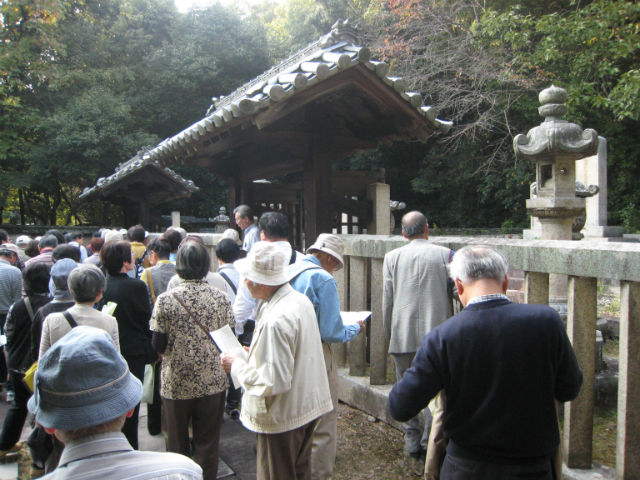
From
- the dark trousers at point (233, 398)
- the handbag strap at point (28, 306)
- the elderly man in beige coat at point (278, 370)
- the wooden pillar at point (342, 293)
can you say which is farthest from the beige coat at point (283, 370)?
the dark trousers at point (233, 398)

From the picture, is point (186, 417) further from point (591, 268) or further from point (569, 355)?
point (591, 268)

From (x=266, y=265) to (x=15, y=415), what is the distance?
3149 mm

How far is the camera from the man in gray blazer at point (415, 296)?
12.0 feet

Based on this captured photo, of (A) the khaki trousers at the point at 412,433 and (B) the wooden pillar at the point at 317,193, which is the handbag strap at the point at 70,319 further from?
(B) the wooden pillar at the point at 317,193

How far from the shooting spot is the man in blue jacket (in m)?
3.21

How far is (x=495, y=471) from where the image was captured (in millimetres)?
1902

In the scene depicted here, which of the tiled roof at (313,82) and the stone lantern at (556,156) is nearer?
the tiled roof at (313,82)

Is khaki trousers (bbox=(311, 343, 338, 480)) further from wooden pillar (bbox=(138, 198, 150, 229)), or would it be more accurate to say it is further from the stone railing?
wooden pillar (bbox=(138, 198, 150, 229))

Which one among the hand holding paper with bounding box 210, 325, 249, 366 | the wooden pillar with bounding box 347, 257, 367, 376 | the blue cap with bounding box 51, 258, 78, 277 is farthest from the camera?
the wooden pillar with bounding box 347, 257, 367, 376

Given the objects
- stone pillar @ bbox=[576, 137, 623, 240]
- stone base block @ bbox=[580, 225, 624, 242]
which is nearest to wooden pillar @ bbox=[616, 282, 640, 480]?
stone pillar @ bbox=[576, 137, 623, 240]

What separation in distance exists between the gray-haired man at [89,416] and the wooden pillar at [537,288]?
2716mm

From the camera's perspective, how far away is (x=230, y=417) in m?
4.88

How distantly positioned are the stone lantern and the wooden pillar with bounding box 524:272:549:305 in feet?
8.23

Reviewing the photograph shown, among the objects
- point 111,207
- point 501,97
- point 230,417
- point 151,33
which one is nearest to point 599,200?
point 501,97
